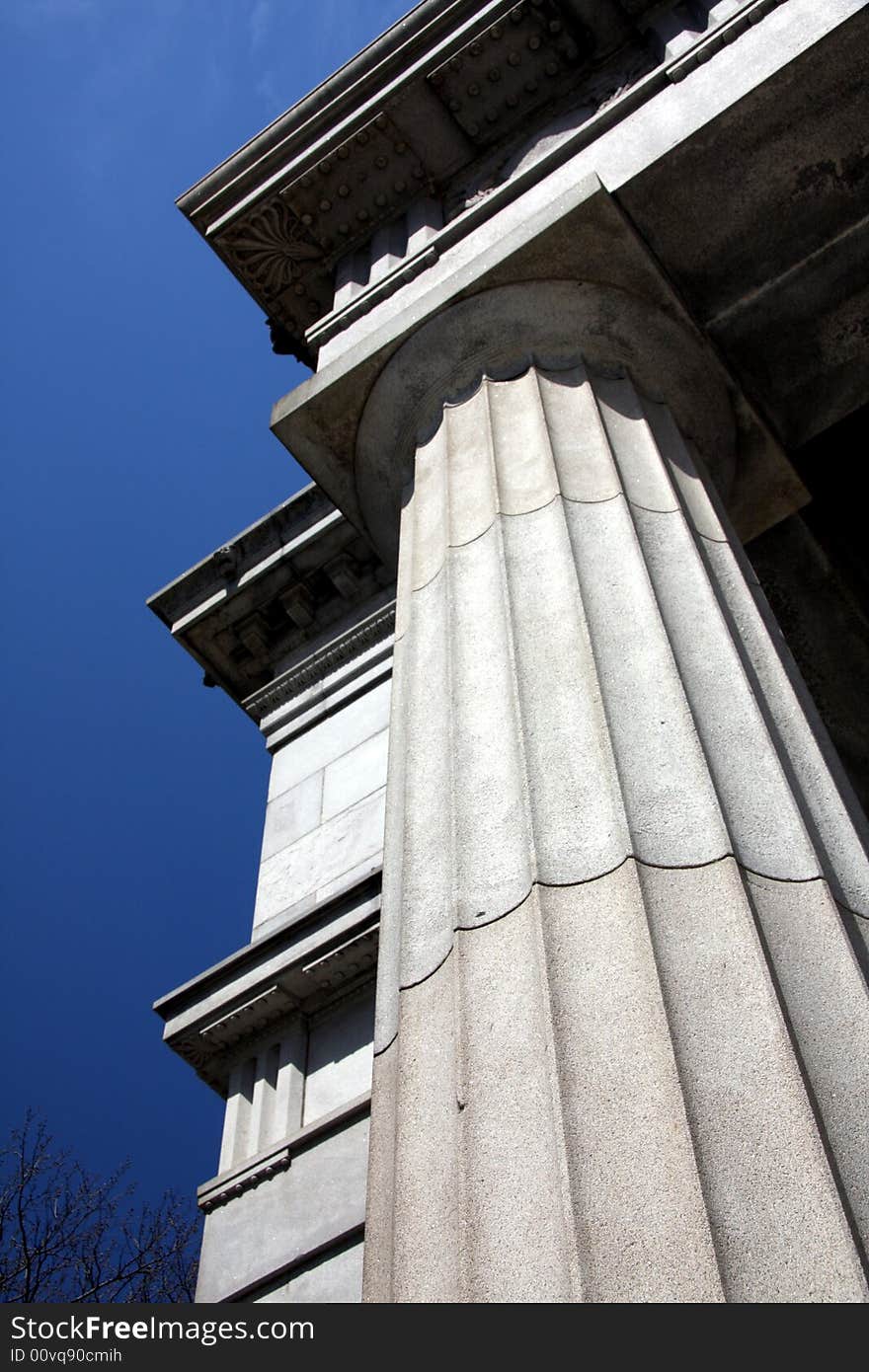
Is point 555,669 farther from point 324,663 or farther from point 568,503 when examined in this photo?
point 324,663

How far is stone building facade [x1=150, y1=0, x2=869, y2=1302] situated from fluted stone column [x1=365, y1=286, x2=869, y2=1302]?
2 cm

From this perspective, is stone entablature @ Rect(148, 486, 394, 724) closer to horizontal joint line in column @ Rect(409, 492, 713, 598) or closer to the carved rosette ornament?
the carved rosette ornament

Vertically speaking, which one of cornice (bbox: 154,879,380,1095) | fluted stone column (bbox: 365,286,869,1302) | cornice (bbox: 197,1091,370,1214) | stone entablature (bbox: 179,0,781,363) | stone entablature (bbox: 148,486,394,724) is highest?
stone entablature (bbox: 179,0,781,363)

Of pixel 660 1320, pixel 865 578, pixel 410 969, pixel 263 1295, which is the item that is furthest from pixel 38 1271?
pixel 660 1320

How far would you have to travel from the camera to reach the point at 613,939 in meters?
5.02

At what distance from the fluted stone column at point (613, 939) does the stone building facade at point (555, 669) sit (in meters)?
0.02

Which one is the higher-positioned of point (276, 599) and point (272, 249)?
point (272, 249)

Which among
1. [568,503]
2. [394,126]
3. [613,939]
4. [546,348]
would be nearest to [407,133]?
[394,126]

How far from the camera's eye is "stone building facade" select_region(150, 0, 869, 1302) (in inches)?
175

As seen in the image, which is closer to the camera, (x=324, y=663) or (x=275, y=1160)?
(x=275, y=1160)

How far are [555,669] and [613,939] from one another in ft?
5.73

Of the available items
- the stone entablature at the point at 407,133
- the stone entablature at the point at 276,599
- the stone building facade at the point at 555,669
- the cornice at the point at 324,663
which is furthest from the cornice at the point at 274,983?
the stone entablature at the point at 407,133

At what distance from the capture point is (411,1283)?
452 cm

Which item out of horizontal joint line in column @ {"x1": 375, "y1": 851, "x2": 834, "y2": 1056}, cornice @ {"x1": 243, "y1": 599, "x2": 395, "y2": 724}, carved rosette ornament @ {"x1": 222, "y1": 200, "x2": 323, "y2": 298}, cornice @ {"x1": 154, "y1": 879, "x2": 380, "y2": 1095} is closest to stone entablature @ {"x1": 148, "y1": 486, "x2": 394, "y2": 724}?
cornice @ {"x1": 243, "y1": 599, "x2": 395, "y2": 724}
